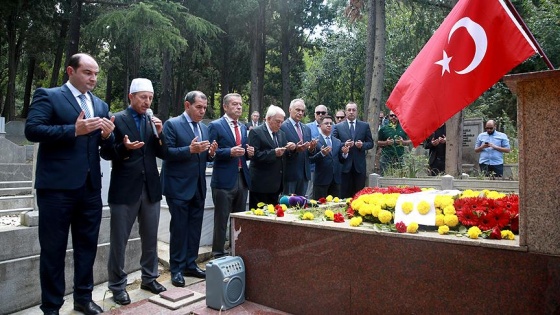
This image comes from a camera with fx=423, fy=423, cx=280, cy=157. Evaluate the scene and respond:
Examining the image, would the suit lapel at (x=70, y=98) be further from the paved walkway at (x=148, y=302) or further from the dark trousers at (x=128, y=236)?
the paved walkway at (x=148, y=302)

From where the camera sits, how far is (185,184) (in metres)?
4.29

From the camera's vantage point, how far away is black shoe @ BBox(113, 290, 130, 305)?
3.67m

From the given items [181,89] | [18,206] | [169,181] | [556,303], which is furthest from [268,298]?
[181,89]

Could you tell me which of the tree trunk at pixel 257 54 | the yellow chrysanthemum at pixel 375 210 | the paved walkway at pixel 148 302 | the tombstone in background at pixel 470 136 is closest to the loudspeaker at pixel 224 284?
the paved walkway at pixel 148 302

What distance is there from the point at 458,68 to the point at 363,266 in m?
1.53

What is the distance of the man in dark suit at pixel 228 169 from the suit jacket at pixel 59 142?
1.52 metres

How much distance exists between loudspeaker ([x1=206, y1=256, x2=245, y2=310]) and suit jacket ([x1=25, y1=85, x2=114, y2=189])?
4.02 feet

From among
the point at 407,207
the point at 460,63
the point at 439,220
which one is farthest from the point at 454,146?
the point at 439,220

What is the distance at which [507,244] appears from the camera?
2.30 m

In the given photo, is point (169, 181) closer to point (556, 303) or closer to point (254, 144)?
point (254, 144)

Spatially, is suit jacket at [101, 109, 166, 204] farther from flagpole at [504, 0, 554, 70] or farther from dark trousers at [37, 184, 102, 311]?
flagpole at [504, 0, 554, 70]

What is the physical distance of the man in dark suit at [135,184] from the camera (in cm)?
374

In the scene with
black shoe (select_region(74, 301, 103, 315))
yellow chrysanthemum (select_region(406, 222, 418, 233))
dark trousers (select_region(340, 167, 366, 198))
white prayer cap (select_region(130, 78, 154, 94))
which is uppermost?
white prayer cap (select_region(130, 78, 154, 94))

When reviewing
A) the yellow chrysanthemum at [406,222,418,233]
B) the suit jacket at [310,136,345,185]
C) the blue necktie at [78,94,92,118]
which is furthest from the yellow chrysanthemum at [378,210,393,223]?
the suit jacket at [310,136,345,185]
